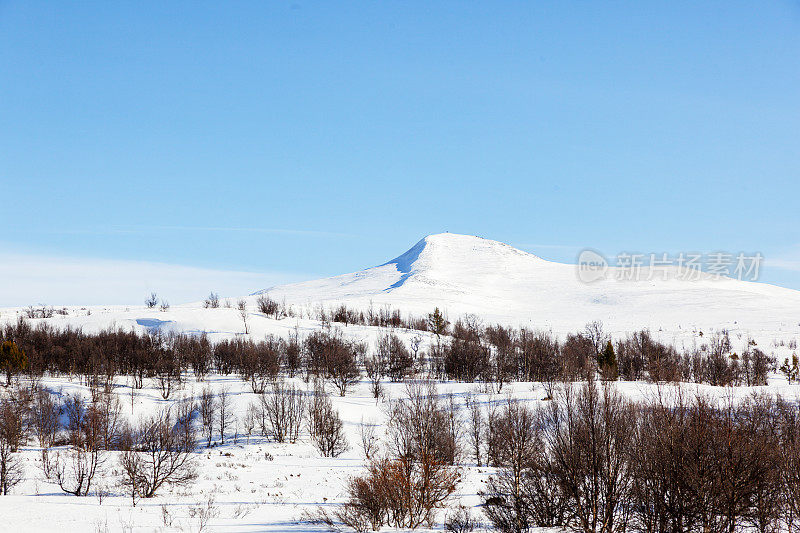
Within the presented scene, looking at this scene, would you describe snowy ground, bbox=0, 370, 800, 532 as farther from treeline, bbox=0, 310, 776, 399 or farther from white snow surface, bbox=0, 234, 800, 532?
treeline, bbox=0, 310, 776, 399

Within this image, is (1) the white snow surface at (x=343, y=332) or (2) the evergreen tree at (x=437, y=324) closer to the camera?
(1) the white snow surface at (x=343, y=332)

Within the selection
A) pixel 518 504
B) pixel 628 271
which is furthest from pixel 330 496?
pixel 628 271

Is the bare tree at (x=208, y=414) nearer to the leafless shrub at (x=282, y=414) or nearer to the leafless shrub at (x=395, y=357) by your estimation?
the leafless shrub at (x=282, y=414)

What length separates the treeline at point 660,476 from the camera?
723 inches

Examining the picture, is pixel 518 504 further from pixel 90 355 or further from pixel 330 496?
pixel 90 355

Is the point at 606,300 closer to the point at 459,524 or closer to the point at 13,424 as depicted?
the point at 13,424

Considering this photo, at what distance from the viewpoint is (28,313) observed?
11538 centimetres

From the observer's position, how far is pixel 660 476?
62.8ft

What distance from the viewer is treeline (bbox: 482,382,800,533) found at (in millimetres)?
18359

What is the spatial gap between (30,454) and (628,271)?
619 ft

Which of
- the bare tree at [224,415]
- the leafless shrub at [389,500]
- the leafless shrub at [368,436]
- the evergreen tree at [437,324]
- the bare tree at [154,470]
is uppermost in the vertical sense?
the evergreen tree at [437,324]

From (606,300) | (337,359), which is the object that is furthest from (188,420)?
(606,300)

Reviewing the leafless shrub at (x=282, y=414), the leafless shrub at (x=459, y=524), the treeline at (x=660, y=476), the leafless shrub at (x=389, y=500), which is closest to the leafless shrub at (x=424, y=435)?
the leafless shrub at (x=459, y=524)

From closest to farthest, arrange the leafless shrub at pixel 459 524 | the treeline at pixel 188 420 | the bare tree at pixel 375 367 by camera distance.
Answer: the leafless shrub at pixel 459 524, the treeline at pixel 188 420, the bare tree at pixel 375 367
